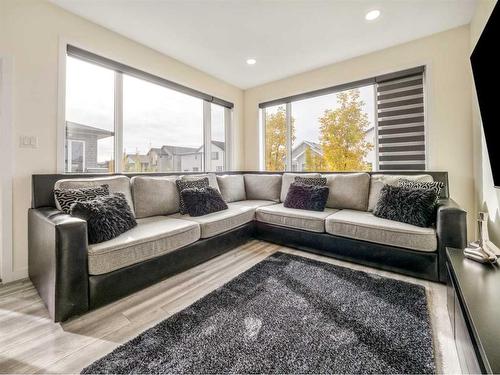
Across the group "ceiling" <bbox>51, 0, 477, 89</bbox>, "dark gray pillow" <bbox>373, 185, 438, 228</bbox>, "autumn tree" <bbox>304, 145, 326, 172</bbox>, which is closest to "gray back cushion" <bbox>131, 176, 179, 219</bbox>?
"ceiling" <bbox>51, 0, 477, 89</bbox>

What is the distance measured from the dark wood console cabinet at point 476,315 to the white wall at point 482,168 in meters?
0.85

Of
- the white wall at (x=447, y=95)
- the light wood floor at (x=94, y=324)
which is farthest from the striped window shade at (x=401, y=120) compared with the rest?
the light wood floor at (x=94, y=324)

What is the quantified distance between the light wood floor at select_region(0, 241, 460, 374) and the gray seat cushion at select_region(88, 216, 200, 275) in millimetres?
298

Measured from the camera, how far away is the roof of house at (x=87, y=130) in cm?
241

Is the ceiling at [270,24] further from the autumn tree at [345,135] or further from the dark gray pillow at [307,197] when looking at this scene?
the dark gray pillow at [307,197]

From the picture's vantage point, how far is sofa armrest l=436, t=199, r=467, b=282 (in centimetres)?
178

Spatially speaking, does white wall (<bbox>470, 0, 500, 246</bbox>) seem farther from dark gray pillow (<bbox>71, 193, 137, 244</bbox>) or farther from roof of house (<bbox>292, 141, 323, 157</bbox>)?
dark gray pillow (<bbox>71, 193, 137, 244</bbox>)

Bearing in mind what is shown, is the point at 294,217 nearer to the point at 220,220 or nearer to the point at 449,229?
the point at 220,220

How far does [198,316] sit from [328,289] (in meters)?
1.02

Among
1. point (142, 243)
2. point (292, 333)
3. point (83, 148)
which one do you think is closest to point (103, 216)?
point (142, 243)

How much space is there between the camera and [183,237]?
6.82 feet

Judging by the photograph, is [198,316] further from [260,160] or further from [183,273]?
[260,160]

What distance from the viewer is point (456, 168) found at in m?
2.59

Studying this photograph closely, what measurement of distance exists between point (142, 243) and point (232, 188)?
201cm
